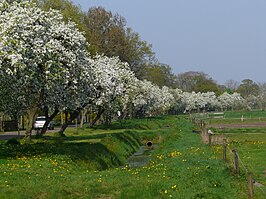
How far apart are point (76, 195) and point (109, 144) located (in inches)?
898

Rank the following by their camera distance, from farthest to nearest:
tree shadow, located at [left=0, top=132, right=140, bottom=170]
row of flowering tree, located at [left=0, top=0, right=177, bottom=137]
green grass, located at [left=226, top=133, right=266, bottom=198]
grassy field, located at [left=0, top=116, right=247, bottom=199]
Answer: tree shadow, located at [left=0, top=132, right=140, bottom=170], row of flowering tree, located at [left=0, top=0, right=177, bottom=137], green grass, located at [left=226, top=133, right=266, bottom=198], grassy field, located at [left=0, top=116, right=247, bottom=199]

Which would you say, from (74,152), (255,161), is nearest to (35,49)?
(74,152)

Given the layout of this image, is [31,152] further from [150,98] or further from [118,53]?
[150,98]

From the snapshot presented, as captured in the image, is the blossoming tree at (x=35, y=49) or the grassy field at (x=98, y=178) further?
the blossoming tree at (x=35, y=49)

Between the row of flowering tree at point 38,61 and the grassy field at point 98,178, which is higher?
the row of flowering tree at point 38,61

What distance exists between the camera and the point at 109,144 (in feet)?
132

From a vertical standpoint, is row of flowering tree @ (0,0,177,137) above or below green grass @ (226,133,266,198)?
above

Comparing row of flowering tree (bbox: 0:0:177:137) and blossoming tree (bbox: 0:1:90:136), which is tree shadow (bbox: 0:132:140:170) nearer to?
row of flowering tree (bbox: 0:0:177:137)

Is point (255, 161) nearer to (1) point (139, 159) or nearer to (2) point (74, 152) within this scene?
(2) point (74, 152)

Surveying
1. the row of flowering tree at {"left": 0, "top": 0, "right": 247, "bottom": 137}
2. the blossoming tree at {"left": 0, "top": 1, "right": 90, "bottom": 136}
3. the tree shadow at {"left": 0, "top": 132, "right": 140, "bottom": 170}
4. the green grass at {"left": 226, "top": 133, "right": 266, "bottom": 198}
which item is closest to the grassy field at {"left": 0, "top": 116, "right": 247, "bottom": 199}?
the tree shadow at {"left": 0, "top": 132, "right": 140, "bottom": 170}

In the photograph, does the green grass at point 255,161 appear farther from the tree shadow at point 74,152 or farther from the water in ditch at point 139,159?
the tree shadow at point 74,152

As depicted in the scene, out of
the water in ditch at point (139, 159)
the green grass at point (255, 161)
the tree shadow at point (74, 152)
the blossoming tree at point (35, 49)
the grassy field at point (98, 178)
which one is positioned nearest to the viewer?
the grassy field at point (98, 178)

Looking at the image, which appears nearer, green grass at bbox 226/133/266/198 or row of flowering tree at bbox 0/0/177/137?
green grass at bbox 226/133/266/198

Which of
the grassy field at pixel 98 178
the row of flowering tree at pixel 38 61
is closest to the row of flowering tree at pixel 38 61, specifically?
the row of flowering tree at pixel 38 61
